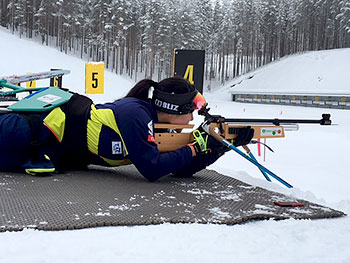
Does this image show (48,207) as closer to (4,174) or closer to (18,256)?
(18,256)

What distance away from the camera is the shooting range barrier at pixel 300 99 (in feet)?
86.2

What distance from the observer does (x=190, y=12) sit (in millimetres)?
48594

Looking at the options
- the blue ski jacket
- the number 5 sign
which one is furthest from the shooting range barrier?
the blue ski jacket

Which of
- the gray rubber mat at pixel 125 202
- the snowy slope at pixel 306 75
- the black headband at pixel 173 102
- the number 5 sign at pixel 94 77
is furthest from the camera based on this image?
the snowy slope at pixel 306 75

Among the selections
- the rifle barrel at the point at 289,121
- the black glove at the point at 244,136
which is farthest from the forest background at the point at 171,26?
the black glove at the point at 244,136

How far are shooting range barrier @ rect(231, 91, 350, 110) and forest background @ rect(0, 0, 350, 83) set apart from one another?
1497cm

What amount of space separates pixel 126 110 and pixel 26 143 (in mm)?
953

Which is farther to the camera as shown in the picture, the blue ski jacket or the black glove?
the black glove

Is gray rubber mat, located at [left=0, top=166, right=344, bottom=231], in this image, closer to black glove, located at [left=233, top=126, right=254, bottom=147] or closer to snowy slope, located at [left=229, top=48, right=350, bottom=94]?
black glove, located at [left=233, top=126, right=254, bottom=147]

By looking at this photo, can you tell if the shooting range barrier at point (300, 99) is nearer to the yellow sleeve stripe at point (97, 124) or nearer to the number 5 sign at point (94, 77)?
the number 5 sign at point (94, 77)

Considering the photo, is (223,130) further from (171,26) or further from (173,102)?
(171,26)

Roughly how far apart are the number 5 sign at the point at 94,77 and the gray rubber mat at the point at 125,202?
29.4 feet

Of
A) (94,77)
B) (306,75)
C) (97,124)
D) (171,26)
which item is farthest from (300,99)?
(97,124)

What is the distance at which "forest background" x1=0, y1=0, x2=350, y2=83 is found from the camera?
47219 millimetres
